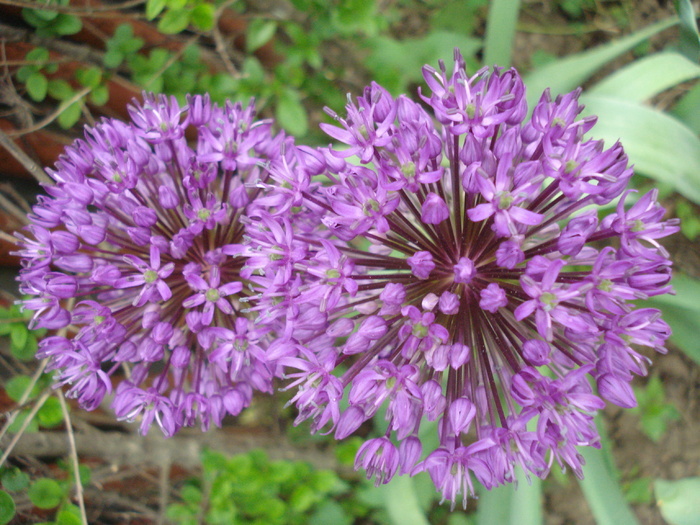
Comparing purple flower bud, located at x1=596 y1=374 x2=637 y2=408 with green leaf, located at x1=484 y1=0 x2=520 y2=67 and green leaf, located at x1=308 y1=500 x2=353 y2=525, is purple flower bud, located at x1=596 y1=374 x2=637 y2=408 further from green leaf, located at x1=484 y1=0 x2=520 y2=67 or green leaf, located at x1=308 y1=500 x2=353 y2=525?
green leaf, located at x1=308 y1=500 x2=353 y2=525

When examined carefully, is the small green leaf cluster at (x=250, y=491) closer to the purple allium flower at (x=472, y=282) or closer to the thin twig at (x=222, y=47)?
the purple allium flower at (x=472, y=282)

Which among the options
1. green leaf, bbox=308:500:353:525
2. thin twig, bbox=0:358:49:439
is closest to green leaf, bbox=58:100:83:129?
thin twig, bbox=0:358:49:439

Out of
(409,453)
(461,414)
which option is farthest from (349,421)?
(461,414)

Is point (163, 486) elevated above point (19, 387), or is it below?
below

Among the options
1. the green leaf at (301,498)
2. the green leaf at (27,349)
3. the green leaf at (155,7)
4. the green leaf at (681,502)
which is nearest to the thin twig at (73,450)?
the green leaf at (27,349)

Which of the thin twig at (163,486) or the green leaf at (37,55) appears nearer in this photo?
the green leaf at (37,55)

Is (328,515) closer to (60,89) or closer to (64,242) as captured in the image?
(64,242)

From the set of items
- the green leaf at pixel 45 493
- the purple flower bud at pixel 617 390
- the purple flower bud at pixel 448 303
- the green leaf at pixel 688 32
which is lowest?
the green leaf at pixel 45 493
